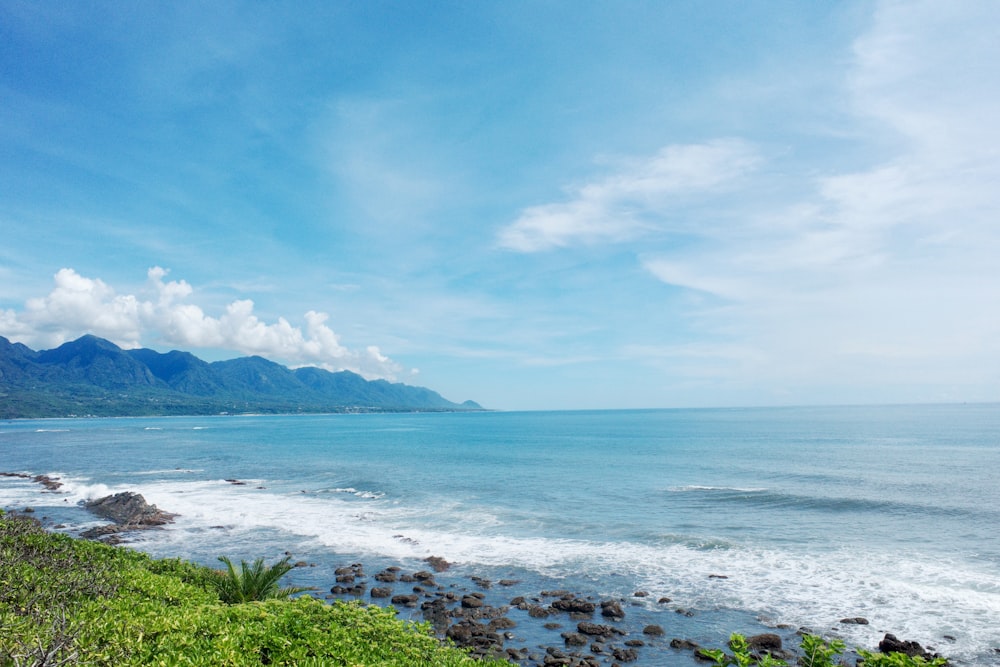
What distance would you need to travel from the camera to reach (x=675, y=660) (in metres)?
17.9

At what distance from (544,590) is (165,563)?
14.6 metres

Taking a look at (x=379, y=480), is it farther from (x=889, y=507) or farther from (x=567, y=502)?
(x=889, y=507)

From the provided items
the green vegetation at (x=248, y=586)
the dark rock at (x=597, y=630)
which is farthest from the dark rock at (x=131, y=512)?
the dark rock at (x=597, y=630)

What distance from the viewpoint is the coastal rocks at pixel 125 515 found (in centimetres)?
3403

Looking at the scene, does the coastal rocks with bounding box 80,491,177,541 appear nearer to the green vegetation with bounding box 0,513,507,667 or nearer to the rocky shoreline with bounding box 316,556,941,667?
the rocky shoreline with bounding box 316,556,941,667

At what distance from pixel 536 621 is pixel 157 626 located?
50.0 ft

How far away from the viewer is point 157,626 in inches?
350

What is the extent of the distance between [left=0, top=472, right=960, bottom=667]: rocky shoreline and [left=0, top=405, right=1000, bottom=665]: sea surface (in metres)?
0.26

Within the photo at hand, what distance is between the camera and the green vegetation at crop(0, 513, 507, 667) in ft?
24.7

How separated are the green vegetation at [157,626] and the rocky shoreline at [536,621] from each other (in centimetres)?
727

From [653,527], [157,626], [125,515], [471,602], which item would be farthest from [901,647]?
[125,515]

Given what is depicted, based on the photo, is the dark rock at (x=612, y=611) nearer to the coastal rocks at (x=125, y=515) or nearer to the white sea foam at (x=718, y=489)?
the white sea foam at (x=718, y=489)

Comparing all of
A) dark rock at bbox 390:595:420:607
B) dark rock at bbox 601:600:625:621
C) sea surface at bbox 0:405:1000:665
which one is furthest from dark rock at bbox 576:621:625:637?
dark rock at bbox 390:595:420:607

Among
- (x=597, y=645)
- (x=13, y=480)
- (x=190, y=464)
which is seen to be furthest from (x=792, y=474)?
(x=13, y=480)
